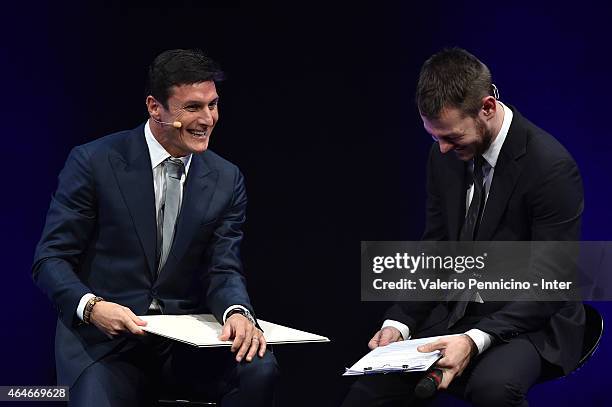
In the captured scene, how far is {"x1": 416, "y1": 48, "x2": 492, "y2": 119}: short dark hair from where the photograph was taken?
122 inches

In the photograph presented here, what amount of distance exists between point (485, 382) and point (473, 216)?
1.87 feet

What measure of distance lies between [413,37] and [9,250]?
1.81m

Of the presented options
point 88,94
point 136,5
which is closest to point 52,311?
point 88,94

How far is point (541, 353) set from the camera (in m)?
3.05

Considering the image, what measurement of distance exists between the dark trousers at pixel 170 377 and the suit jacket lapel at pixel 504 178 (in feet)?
2.61

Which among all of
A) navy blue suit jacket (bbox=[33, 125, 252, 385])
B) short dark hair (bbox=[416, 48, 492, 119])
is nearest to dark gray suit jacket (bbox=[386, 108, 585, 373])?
short dark hair (bbox=[416, 48, 492, 119])

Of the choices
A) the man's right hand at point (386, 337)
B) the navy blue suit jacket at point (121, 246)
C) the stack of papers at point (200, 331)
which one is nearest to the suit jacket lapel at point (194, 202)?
the navy blue suit jacket at point (121, 246)

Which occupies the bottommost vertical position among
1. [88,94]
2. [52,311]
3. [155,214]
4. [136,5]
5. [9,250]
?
[52,311]

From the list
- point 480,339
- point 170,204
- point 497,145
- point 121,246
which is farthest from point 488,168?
point 121,246

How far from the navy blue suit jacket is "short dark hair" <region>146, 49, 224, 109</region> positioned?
159 millimetres

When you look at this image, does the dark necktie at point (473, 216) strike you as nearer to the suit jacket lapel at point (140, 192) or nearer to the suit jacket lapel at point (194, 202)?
the suit jacket lapel at point (194, 202)

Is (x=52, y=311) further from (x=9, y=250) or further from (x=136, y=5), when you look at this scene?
(x=136, y=5)

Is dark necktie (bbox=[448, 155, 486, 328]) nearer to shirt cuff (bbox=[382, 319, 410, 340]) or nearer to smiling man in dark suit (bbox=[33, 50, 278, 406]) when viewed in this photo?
shirt cuff (bbox=[382, 319, 410, 340])

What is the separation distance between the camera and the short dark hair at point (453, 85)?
310cm
